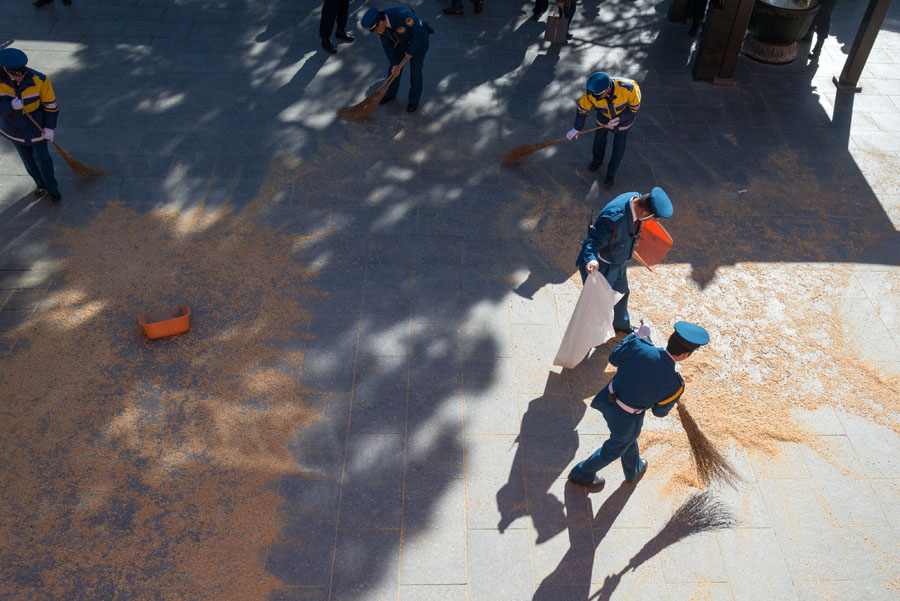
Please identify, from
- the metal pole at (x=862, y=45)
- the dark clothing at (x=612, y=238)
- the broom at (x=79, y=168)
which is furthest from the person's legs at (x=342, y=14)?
the metal pole at (x=862, y=45)

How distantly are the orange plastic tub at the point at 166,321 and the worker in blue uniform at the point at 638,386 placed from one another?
3.79 metres

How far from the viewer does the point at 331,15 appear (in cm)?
984

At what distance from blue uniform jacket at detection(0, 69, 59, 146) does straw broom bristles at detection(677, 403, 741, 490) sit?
22.3ft

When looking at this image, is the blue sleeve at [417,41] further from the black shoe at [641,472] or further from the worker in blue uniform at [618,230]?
the black shoe at [641,472]

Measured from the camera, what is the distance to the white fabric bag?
5.68 meters

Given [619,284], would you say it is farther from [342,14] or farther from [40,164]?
[342,14]

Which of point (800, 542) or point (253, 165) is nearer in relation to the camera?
point (800, 542)

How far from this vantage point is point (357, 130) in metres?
8.81

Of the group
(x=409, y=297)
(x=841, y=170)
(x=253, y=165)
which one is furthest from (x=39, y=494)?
(x=841, y=170)

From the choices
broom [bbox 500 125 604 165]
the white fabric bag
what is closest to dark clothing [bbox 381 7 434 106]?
broom [bbox 500 125 604 165]

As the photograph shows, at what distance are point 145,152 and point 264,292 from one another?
9.50 ft

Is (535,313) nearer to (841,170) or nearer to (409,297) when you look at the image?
(409,297)

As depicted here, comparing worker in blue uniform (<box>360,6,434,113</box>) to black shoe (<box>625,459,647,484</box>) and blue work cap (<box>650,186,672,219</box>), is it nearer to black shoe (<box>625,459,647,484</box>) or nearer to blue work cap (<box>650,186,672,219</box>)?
blue work cap (<box>650,186,672,219</box>)

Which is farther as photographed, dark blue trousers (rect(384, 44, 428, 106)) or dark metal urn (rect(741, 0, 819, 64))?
dark metal urn (rect(741, 0, 819, 64))
